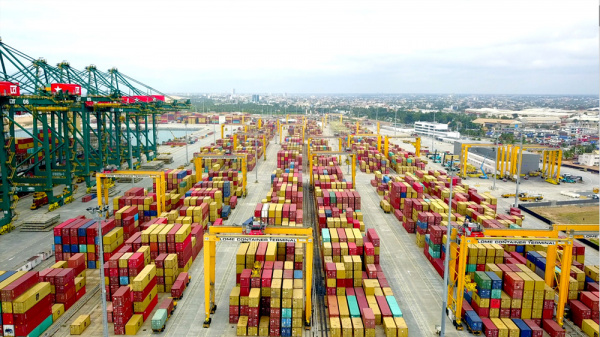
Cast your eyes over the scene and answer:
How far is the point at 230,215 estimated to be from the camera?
45.7m

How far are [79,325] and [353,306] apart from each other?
15.8 m

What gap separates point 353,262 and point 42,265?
969 inches

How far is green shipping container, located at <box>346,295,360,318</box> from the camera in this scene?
22.9 meters

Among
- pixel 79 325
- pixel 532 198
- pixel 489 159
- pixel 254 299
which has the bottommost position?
pixel 79 325

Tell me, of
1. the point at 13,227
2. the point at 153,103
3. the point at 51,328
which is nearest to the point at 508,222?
the point at 51,328

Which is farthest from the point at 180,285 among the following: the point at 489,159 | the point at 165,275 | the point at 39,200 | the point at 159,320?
the point at 489,159

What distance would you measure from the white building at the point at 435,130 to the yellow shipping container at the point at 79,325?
407 feet

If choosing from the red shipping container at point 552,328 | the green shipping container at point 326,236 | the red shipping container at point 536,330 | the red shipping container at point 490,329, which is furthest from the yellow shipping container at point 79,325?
the red shipping container at point 552,328

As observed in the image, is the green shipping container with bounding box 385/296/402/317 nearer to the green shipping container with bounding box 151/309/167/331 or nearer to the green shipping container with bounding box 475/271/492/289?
the green shipping container with bounding box 475/271/492/289

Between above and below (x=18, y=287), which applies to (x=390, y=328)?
below

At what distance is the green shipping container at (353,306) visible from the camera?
22872 mm

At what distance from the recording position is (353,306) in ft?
77.7

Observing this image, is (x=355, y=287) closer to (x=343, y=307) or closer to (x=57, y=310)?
(x=343, y=307)

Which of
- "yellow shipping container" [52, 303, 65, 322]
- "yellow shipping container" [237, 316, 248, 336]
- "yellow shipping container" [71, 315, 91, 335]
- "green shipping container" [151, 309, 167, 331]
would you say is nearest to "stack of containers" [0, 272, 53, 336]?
"yellow shipping container" [52, 303, 65, 322]
